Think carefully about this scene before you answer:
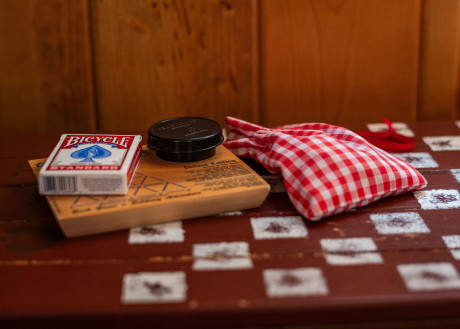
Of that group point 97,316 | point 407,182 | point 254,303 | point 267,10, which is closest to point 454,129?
point 407,182

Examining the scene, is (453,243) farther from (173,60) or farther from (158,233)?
(173,60)

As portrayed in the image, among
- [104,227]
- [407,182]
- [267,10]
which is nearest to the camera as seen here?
[104,227]

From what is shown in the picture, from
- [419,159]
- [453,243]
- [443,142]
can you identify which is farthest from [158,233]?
[443,142]

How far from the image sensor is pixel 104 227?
2.61 ft

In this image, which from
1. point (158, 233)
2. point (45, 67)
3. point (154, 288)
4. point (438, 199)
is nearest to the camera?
point (154, 288)

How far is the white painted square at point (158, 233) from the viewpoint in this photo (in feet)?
2.57

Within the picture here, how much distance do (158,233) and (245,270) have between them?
0.16 meters

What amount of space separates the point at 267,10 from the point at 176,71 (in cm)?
27

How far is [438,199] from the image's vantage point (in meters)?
0.90

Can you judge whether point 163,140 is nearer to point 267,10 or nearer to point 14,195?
point 14,195

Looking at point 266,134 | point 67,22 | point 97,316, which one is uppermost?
point 67,22

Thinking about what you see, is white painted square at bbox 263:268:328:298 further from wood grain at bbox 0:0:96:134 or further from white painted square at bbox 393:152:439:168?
wood grain at bbox 0:0:96:134

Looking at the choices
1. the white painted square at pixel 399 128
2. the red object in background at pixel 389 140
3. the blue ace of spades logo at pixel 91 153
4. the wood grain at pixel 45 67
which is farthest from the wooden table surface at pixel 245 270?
the wood grain at pixel 45 67

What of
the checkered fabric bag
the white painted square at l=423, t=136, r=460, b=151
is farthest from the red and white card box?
the white painted square at l=423, t=136, r=460, b=151
